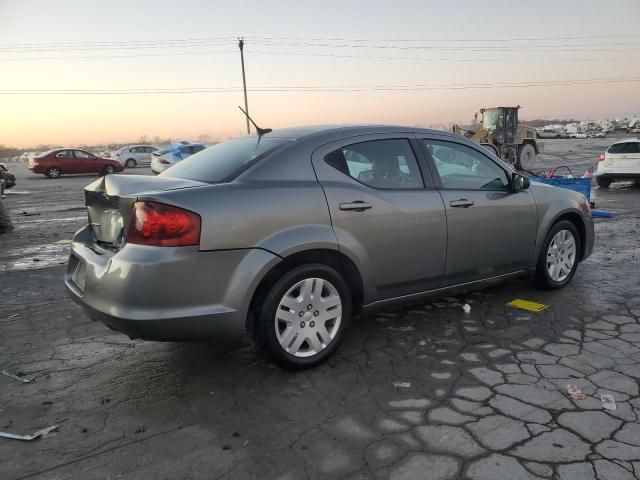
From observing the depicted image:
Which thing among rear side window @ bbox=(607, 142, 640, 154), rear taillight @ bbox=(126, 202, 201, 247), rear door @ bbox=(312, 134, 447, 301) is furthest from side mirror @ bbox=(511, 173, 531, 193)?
rear side window @ bbox=(607, 142, 640, 154)

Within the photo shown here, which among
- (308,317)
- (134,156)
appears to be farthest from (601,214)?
(134,156)

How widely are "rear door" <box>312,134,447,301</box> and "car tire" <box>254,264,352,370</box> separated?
27cm

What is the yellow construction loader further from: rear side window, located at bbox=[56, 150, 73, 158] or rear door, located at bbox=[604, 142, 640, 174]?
rear side window, located at bbox=[56, 150, 73, 158]

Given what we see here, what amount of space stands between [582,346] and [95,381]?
349 centimetres

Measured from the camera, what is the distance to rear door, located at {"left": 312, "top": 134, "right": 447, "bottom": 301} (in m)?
3.54

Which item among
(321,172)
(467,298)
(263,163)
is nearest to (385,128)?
(321,172)

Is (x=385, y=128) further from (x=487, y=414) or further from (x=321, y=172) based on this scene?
(x=487, y=414)

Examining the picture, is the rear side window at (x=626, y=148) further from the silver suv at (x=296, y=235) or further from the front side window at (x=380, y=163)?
the front side window at (x=380, y=163)

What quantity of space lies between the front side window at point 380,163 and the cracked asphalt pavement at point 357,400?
1.22 meters

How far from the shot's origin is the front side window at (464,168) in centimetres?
420

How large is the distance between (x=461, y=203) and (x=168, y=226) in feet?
7.80

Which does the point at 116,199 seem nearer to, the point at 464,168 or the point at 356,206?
the point at 356,206

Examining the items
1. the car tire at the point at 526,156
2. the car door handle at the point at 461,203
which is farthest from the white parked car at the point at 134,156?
the car door handle at the point at 461,203

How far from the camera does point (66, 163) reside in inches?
1057
